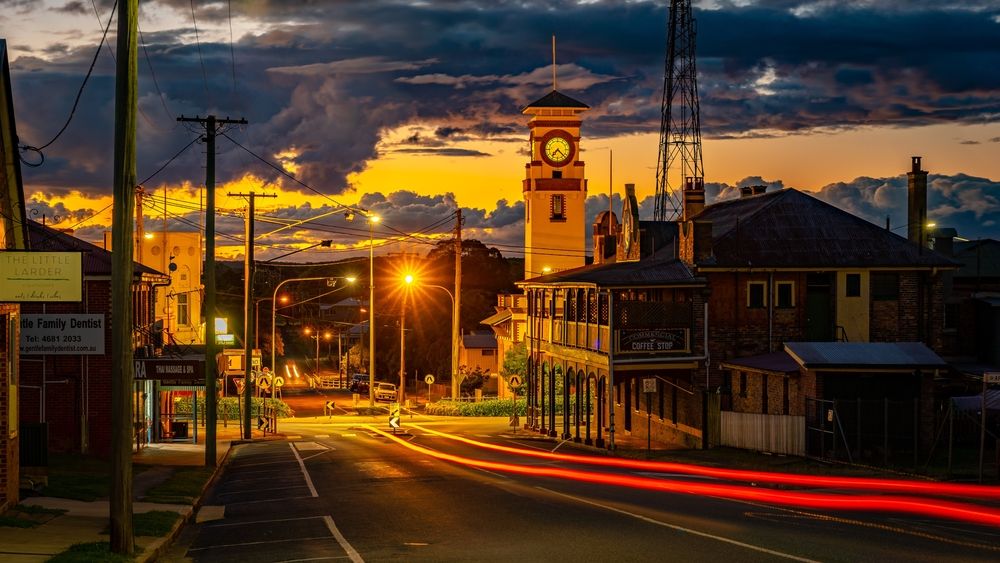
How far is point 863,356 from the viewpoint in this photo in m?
33.8

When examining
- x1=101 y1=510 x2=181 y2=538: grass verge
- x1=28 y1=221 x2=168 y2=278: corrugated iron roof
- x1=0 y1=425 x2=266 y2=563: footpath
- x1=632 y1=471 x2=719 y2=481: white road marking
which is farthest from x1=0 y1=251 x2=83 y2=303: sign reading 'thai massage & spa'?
x1=632 y1=471 x2=719 y2=481: white road marking

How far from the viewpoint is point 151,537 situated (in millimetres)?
18141

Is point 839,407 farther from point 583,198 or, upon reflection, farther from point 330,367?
point 330,367

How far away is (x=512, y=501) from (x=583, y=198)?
81.3 metres

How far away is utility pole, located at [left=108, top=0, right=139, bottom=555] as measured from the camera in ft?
50.6

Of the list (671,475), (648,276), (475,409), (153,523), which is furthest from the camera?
(475,409)

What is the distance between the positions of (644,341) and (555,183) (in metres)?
64.7

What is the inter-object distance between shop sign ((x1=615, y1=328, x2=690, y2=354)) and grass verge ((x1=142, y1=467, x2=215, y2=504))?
1376cm

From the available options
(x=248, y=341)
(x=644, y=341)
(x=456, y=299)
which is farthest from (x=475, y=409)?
(x=644, y=341)

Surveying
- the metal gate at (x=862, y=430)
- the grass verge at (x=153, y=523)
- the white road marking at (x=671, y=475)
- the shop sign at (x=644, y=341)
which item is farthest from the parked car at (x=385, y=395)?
the grass verge at (x=153, y=523)

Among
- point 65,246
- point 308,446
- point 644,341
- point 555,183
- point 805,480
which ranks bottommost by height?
point 308,446

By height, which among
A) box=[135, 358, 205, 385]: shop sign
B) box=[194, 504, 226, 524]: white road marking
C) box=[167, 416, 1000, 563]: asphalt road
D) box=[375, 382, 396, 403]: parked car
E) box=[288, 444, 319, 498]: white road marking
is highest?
box=[135, 358, 205, 385]: shop sign

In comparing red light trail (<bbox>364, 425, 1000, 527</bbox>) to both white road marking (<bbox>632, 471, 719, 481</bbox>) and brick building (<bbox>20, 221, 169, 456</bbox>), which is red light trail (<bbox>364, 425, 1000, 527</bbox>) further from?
brick building (<bbox>20, 221, 169, 456</bbox>)

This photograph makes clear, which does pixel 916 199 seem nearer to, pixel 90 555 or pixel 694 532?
pixel 694 532
